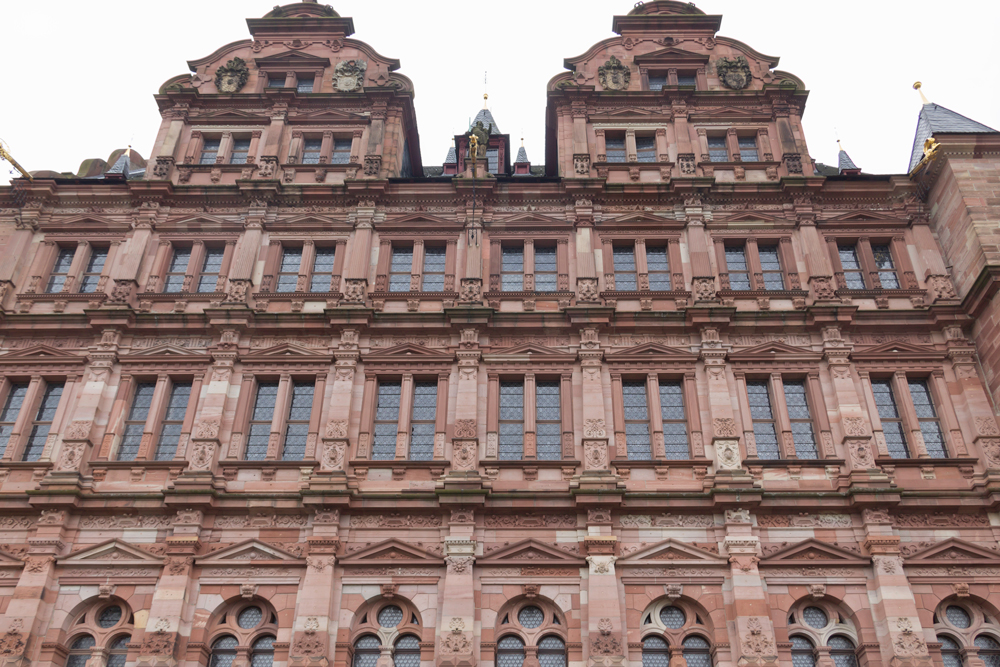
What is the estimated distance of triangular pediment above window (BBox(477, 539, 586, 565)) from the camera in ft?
62.0

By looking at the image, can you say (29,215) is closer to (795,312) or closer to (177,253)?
(177,253)

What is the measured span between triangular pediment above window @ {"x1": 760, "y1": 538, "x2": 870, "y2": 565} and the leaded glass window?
7.81ft

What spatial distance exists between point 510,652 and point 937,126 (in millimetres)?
19138

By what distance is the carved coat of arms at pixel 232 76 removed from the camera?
1090 inches

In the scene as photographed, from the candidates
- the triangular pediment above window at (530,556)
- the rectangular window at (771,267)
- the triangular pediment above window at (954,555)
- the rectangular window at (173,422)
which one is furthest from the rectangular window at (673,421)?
the rectangular window at (173,422)

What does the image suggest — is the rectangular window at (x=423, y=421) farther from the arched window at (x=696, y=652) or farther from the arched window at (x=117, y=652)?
the arched window at (x=117, y=652)

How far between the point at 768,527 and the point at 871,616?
271 cm

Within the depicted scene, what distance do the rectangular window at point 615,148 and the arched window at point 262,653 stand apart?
16534 mm

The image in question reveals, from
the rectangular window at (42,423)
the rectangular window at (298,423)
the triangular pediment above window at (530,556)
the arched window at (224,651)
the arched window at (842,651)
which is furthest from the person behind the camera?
the rectangular window at (42,423)

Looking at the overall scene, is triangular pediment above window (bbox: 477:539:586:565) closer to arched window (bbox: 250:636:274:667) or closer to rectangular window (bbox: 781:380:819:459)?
arched window (bbox: 250:636:274:667)

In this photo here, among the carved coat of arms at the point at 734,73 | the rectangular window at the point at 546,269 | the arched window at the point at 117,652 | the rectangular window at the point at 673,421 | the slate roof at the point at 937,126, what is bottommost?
the arched window at the point at 117,652

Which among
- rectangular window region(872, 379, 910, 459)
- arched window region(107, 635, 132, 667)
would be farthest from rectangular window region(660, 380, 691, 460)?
arched window region(107, 635, 132, 667)

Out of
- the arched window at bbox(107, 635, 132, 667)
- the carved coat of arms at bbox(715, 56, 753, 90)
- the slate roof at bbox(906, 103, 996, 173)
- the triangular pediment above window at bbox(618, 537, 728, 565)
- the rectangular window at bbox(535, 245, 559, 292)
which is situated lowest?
the arched window at bbox(107, 635, 132, 667)

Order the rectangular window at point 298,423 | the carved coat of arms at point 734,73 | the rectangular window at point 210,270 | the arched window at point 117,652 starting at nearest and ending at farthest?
the arched window at point 117,652
the rectangular window at point 298,423
the rectangular window at point 210,270
the carved coat of arms at point 734,73
